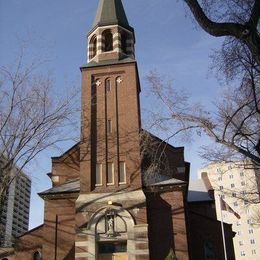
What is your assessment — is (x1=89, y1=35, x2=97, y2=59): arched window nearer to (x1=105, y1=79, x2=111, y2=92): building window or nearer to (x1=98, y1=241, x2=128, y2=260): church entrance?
(x1=105, y1=79, x2=111, y2=92): building window

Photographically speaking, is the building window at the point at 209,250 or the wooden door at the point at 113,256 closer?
the wooden door at the point at 113,256

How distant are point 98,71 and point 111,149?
6333mm

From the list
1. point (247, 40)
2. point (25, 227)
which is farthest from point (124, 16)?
point (25, 227)

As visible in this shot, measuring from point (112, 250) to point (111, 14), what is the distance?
1852cm

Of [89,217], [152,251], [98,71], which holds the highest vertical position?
[98,71]

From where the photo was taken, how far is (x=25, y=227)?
149000 millimetres

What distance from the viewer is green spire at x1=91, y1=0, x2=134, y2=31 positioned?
3309 cm

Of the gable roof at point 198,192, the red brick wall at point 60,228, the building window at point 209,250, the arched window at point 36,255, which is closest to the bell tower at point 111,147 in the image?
the red brick wall at point 60,228

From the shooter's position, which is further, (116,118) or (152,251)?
(116,118)

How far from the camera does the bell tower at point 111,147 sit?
2606cm

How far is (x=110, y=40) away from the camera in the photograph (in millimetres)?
33375

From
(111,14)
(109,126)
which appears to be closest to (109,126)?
(109,126)

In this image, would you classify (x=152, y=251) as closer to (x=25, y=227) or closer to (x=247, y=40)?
(x=247, y=40)

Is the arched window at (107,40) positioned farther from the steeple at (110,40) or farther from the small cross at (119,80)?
the small cross at (119,80)
